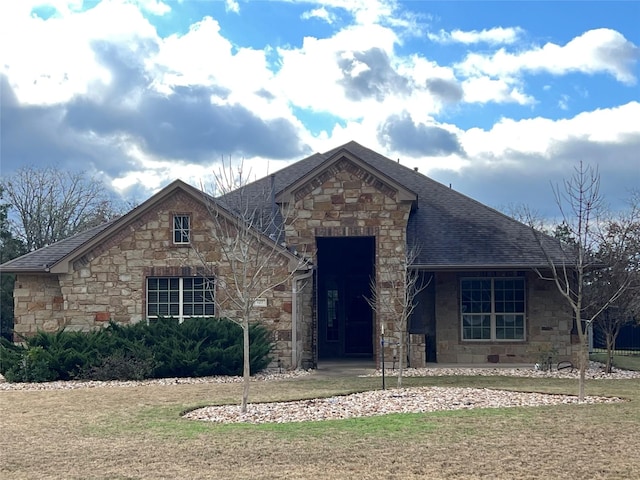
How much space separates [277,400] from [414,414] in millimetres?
2809

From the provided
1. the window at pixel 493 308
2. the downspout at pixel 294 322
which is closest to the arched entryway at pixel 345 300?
the window at pixel 493 308

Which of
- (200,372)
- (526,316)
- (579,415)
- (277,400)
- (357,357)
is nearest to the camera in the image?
(579,415)

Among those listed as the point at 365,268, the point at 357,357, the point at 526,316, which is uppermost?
the point at 365,268

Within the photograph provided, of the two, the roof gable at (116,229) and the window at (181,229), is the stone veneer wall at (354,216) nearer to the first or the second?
the roof gable at (116,229)

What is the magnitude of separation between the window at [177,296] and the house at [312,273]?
0.03 meters

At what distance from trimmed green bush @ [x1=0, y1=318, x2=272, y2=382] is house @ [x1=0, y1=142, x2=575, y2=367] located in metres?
1.23

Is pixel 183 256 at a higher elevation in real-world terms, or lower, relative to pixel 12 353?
higher

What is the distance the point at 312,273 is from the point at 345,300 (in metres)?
4.73

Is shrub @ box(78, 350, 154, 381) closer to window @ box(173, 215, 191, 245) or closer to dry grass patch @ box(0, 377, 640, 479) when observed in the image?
window @ box(173, 215, 191, 245)

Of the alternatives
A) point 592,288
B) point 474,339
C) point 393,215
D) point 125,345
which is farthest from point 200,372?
point 592,288

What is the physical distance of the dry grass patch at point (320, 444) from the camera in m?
7.37

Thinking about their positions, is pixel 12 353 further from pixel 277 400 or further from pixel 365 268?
pixel 365 268

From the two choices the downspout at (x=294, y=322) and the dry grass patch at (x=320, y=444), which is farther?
the downspout at (x=294, y=322)

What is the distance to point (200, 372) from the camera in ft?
54.9
